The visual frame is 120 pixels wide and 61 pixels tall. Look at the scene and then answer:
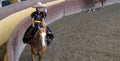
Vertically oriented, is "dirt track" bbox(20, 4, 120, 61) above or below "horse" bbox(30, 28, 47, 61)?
below

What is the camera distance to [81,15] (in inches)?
541

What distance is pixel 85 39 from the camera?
31.5ft

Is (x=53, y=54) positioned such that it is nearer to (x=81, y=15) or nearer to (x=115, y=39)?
(x=115, y=39)

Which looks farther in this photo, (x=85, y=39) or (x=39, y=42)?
(x=85, y=39)

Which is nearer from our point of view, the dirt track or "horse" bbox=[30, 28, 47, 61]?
"horse" bbox=[30, 28, 47, 61]

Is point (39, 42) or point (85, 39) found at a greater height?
point (39, 42)

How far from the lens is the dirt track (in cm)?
785

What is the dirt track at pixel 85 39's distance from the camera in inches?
309

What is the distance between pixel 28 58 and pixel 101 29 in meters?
4.33

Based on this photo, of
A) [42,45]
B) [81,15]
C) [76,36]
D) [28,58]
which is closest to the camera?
[42,45]

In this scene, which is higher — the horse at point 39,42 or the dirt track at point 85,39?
the horse at point 39,42

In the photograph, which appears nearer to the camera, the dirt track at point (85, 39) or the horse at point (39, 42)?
the horse at point (39, 42)

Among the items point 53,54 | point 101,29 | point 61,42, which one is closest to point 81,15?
point 101,29

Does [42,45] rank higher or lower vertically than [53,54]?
higher
